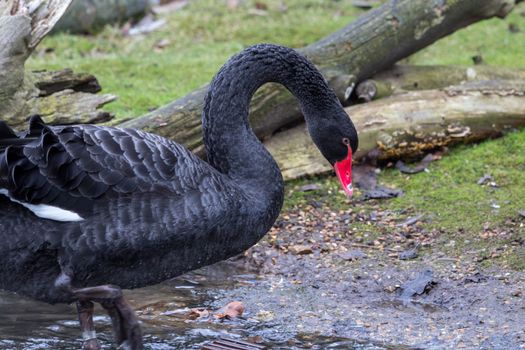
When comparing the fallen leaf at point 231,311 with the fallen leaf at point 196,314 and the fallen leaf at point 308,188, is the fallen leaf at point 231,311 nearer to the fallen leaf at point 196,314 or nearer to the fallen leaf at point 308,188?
the fallen leaf at point 196,314

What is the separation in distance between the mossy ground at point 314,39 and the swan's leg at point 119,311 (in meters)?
2.22

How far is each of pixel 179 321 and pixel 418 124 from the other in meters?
2.67

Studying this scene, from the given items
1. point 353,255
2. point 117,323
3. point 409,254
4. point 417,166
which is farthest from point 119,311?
point 417,166

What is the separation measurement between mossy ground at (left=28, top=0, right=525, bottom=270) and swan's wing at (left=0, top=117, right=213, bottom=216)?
2.16 m

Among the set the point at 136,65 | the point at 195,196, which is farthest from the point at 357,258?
the point at 136,65

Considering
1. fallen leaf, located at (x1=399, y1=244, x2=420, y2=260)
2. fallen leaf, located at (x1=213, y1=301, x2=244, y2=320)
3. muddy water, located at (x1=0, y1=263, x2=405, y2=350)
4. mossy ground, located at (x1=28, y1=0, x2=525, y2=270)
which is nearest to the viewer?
muddy water, located at (x1=0, y1=263, x2=405, y2=350)

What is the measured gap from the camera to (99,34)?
1071 centimetres

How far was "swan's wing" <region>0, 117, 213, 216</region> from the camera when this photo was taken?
4.23 m

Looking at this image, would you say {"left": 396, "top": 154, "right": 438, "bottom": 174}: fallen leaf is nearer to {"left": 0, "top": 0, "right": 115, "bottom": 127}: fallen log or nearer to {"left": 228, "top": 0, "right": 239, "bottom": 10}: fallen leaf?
{"left": 0, "top": 0, "right": 115, "bottom": 127}: fallen log

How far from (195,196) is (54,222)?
62 cm

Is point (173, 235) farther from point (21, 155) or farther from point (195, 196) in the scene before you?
point (21, 155)

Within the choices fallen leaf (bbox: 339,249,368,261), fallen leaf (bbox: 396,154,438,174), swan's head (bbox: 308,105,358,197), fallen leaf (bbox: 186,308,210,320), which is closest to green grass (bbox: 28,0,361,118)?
fallen leaf (bbox: 396,154,438,174)

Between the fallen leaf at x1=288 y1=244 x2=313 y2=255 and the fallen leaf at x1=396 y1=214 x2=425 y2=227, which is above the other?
the fallen leaf at x1=288 y1=244 x2=313 y2=255

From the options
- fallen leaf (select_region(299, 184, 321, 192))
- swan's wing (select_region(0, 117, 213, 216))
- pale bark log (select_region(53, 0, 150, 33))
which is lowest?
fallen leaf (select_region(299, 184, 321, 192))
